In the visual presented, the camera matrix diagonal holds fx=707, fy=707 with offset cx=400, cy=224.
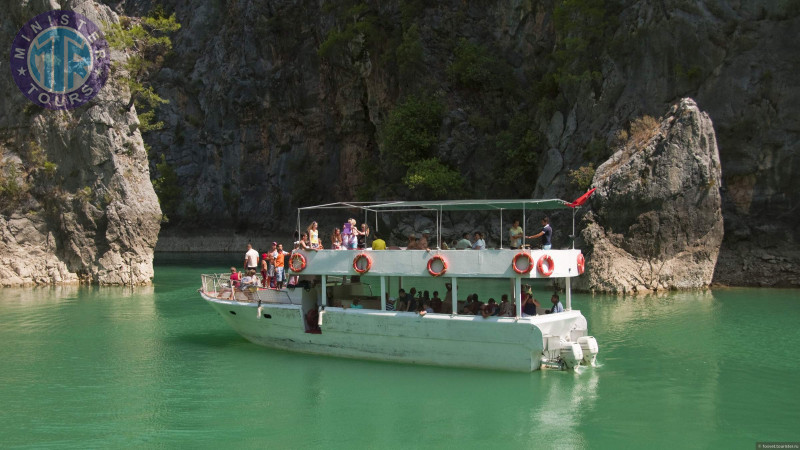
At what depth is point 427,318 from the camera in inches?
650

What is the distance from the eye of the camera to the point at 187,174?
71.1 metres

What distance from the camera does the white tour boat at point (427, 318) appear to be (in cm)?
1578

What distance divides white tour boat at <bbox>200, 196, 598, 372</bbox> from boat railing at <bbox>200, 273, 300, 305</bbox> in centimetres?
4

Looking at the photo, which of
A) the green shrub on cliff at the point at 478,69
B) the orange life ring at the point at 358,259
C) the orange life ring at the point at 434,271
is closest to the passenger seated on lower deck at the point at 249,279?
the orange life ring at the point at 358,259

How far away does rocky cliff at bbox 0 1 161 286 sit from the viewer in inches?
1451

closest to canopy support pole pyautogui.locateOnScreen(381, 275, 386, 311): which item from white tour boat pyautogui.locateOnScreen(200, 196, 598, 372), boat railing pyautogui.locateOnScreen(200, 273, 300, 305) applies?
white tour boat pyautogui.locateOnScreen(200, 196, 598, 372)

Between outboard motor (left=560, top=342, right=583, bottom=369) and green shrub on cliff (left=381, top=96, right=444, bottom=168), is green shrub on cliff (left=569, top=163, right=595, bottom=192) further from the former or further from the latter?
outboard motor (left=560, top=342, right=583, bottom=369)

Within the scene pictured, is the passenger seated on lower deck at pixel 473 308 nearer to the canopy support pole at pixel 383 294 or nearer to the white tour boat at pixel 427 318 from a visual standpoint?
the white tour boat at pixel 427 318

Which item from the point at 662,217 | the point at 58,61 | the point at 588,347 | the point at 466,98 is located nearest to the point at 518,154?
the point at 466,98

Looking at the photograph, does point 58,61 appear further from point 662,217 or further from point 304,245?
point 662,217

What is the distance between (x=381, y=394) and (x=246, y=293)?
662 centimetres

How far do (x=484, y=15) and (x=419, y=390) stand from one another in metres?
42.5

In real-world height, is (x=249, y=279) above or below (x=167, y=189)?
below

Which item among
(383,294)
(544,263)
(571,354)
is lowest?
(571,354)
